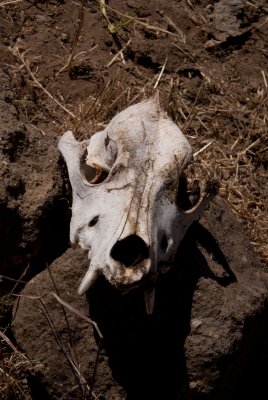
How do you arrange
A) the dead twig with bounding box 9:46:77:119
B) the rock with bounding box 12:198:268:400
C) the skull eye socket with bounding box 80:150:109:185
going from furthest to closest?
the dead twig with bounding box 9:46:77:119, the skull eye socket with bounding box 80:150:109:185, the rock with bounding box 12:198:268:400

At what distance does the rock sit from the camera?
3.45 m

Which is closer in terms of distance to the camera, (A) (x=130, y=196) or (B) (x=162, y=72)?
(A) (x=130, y=196)

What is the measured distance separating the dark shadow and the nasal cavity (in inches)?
11.0

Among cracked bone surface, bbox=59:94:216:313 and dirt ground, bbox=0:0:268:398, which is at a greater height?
cracked bone surface, bbox=59:94:216:313

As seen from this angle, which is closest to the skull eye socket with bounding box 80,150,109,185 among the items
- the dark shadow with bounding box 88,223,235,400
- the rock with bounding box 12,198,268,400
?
the rock with bounding box 12,198,268,400

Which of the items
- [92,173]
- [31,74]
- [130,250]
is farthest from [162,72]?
[130,250]

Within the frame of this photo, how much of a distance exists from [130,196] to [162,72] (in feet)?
6.58

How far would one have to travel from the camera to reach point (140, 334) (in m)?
3.50

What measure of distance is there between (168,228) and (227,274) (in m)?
0.56

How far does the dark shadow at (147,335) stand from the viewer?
3457 millimetres

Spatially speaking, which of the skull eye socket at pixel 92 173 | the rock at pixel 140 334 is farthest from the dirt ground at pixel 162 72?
the rock at pixel 140 334

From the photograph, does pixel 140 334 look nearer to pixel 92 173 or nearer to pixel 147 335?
pixel 147 335

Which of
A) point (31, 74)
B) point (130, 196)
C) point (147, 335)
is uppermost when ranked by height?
point (130, 196)

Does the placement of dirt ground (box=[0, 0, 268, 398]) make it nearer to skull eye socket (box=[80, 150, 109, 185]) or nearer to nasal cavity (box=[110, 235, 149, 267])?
skull eye socket (box=[80, 150, 109, 185])
